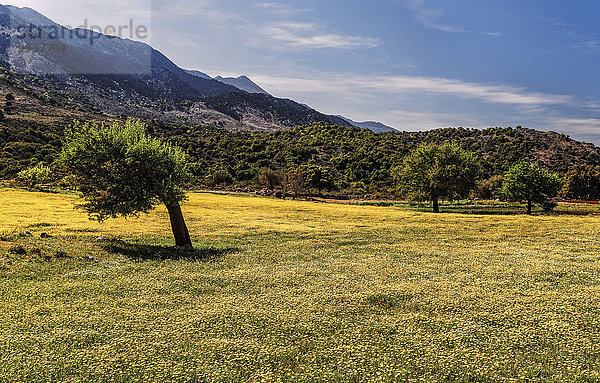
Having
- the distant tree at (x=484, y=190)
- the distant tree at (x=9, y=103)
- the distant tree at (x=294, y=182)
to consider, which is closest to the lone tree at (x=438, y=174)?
the distant tree at (x=484, y=190)

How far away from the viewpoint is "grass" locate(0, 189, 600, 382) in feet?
30.8

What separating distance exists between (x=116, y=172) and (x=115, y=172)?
63 millimetres

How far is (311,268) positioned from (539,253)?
17490mm

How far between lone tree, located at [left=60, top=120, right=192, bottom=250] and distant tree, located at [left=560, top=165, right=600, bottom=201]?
98386 mm

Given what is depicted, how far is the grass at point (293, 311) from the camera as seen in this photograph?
30.8ft

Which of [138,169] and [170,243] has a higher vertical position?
[138,169]

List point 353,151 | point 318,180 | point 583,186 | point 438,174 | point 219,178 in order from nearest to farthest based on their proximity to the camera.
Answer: point 438,174 < point 583,186 < point 318,180 < point 219,178 < point 353,151

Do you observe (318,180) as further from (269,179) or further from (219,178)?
(219,178)

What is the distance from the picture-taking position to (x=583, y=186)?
87.0m

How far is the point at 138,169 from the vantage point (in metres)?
24.4

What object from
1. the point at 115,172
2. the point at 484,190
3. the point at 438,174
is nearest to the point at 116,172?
the point at 115,172

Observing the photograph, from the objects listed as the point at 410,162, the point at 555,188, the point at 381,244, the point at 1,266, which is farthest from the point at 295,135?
the point at 1,266

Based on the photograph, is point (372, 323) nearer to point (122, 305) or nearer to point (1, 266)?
point (122, 305)

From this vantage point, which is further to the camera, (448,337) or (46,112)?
(46,112)
